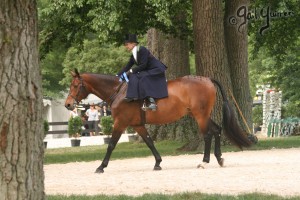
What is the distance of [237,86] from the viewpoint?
2717cm

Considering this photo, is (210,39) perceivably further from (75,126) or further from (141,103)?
(75,126)

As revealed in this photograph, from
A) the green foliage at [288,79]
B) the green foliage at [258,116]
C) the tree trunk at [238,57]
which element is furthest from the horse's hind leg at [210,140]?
the green foliage at [258,116]

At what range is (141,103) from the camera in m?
17.7

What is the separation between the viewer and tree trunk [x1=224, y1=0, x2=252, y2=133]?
88.6 feet

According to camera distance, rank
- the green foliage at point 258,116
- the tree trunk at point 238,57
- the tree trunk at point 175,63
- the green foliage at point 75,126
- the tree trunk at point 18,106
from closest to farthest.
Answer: the tree trunk at point 18,106 < the tree trunk at point 238,57 < the tree trunk at point 175,63 < the green foliage at point 75,126 < the green foliage at point 258,116

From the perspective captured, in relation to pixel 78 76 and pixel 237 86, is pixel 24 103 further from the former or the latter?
pixel 237 86

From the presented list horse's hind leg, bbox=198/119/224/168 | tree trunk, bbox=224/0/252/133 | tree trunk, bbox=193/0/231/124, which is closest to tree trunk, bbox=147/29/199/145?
tree trunk, bbox=224/0/252/133

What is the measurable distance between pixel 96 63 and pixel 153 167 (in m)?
39.7

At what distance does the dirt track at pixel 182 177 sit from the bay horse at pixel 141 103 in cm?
68

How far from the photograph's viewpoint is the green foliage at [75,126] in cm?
3862

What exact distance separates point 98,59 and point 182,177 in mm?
43881

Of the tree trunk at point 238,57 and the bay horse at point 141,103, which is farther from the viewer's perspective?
the tree trunk at point 238,57

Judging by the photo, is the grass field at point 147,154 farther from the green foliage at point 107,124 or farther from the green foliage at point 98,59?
the green foliage at point 98,59

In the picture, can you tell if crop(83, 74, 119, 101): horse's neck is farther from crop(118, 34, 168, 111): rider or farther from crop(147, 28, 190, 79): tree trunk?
crop(147, 28, 190, 79): tree trunk
